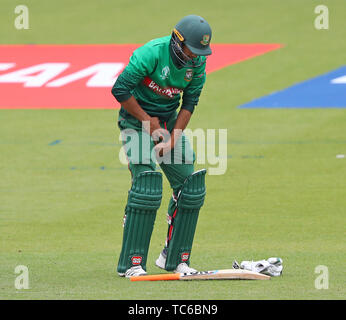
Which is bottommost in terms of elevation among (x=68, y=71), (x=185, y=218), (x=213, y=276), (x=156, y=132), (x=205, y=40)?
(x=213, y=276)

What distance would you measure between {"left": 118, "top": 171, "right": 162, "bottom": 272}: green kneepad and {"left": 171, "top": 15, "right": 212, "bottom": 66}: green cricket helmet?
3.20 ft

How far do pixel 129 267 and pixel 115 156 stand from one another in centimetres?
629

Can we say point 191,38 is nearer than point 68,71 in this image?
Yes

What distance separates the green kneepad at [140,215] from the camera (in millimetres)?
6926

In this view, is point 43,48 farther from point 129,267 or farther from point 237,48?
point 129,267

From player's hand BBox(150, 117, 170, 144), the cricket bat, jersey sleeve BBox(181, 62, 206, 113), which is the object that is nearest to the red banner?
jersey sleeve BBox(181, 62, 206, 113)

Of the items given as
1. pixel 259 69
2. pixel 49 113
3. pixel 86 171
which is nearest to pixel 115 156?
pixel 86 171

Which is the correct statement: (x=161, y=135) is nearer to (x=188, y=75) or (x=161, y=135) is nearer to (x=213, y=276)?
(x=188, y=75)

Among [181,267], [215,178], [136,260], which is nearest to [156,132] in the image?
[136,260]

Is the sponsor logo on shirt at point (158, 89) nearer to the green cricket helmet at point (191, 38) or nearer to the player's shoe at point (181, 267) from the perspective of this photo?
the green cricket helmet at point (191, 38)

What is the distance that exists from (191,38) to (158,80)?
1.45 ft

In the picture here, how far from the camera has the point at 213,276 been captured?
22.3 ft

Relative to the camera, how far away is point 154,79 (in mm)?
7039

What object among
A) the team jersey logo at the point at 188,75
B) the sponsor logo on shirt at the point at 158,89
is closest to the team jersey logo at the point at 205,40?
the team jersey logo at the point at 188,75
